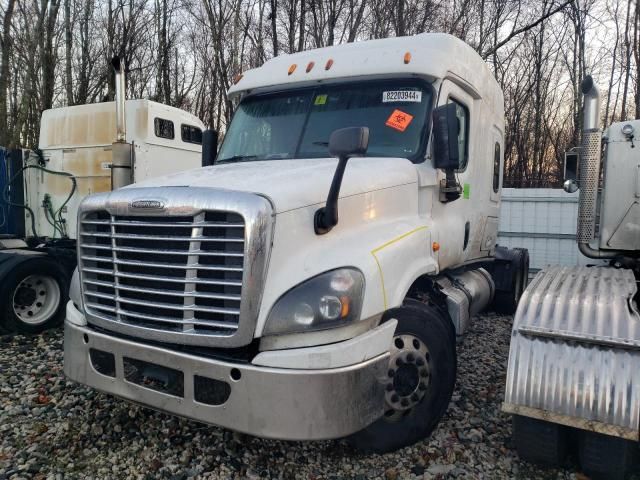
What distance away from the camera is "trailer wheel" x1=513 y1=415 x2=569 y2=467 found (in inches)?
124

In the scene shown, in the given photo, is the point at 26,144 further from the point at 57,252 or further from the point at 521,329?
the point at 521,329

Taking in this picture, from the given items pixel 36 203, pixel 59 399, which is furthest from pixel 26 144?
pixel 59 399

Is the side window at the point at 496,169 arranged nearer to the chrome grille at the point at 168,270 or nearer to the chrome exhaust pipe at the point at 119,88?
the chrome grille at the point at 168,270

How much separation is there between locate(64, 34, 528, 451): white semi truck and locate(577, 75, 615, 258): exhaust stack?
1.13 metres

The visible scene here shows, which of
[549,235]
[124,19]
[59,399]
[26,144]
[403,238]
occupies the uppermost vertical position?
[124,19]

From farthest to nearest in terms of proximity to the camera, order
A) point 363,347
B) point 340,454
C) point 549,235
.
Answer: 1. point 549,235
2. point 340,454
3. point 363,347

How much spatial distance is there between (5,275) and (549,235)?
1002cm

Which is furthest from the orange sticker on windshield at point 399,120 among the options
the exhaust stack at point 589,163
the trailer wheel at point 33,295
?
the trailer wheel at point 33,295

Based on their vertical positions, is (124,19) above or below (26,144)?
above

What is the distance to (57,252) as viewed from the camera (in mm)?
6719

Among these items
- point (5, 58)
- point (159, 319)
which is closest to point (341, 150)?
point (159, 319)

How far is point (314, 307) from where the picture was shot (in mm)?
2670

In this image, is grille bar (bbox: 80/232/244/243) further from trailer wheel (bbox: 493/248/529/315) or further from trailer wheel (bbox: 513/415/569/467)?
trailer wheel (bbox: 493/248/529/315)

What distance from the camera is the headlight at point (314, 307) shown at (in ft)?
8.77
